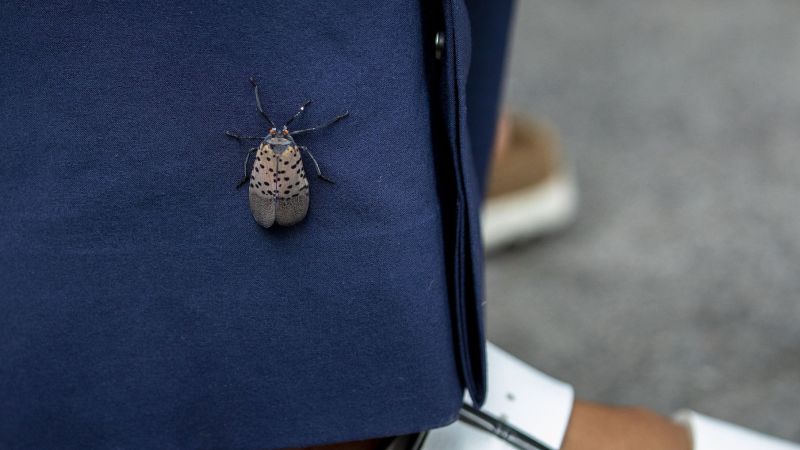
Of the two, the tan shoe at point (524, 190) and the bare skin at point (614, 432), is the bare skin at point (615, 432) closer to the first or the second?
the bare skin at point (614, 432)

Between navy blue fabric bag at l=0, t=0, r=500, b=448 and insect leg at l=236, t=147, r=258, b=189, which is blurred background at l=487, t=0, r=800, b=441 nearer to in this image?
navy blue fabric bag at l=0, t=0, r=500, b=448

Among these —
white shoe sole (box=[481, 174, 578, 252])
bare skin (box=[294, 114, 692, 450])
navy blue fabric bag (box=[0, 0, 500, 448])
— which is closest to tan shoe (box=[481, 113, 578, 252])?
white shoe sole (box=[481, 174, 578, 252])

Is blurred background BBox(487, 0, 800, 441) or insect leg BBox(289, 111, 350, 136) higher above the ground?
blurred background BBox(487, 0, 800, 441)

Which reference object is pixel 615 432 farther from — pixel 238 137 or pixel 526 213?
pixel 526 213

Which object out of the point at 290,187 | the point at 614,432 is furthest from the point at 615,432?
the point at 290,187

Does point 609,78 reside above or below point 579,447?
above

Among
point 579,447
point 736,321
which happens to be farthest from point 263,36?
point 736,321

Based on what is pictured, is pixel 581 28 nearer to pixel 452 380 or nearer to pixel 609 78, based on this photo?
pixel 609 78

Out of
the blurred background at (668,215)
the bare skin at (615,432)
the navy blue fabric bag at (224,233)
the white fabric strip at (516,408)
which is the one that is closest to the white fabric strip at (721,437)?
the bare skin at (615,432)

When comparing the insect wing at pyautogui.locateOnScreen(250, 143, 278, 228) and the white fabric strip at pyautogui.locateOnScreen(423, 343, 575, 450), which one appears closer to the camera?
the insect wing at pyautogui.locateOnScreen(250, 143, 278, 228)
